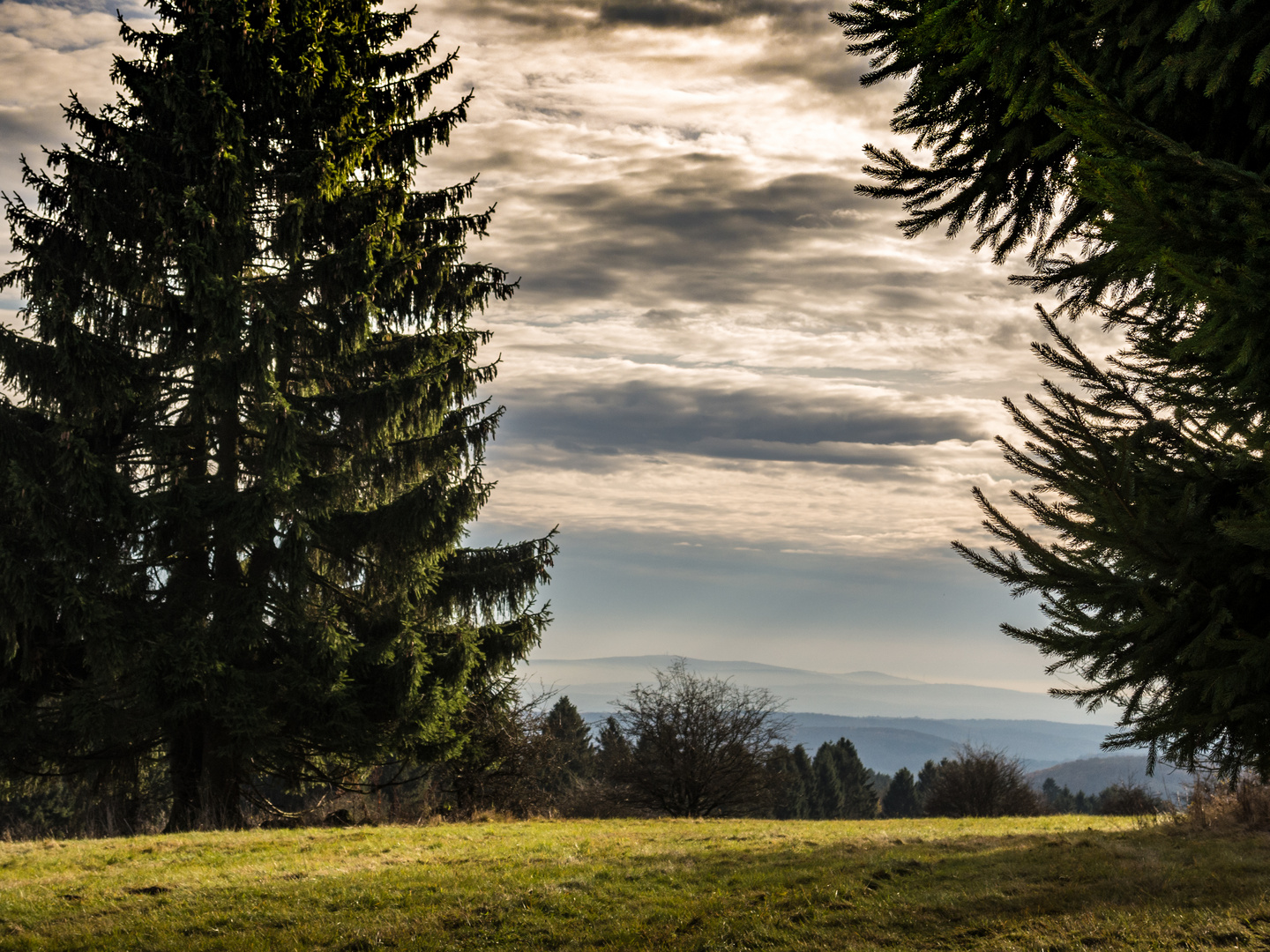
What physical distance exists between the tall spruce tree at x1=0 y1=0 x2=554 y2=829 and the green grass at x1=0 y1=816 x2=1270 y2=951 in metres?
3.11

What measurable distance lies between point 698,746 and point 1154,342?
1920cm

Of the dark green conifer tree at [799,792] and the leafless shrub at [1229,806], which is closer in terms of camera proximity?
the leafless shrub at [1229,806]

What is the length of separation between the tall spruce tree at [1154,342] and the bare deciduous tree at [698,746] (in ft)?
59.4

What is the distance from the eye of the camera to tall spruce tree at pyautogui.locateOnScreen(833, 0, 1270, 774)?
3.50 metres

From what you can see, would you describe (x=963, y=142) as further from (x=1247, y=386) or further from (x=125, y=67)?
(x=125, y=67)

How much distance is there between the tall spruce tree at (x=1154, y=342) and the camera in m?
3.50

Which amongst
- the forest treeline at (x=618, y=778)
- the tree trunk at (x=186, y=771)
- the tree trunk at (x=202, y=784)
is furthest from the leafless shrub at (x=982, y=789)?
the tree trunk at (x=186, y=771)

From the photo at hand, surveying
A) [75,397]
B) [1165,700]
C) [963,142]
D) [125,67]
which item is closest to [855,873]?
[1165,700]

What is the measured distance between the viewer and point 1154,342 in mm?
4715

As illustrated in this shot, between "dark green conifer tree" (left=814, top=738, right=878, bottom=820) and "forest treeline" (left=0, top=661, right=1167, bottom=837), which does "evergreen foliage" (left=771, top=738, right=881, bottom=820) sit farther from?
"forest treeline" (left=0, top=661, right=1167, bottom=837)

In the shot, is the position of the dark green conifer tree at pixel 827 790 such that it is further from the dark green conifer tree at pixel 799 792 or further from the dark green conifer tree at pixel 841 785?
the dark green conifer tree at pixel 799 792

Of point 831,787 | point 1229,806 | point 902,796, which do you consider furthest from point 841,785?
point 1229,806

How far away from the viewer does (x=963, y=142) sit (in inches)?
235

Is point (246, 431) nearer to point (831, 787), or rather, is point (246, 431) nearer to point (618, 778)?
point (618, 778)
